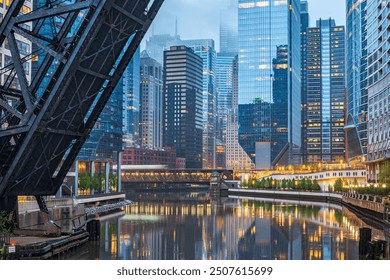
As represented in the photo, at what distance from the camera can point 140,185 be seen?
194 metres

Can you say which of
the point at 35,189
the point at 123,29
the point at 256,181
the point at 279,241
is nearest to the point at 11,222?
the point at 35,189

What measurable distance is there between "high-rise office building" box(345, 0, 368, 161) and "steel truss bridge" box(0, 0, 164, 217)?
101 metres

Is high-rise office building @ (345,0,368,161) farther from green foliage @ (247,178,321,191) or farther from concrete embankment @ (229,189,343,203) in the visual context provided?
concrete embankment @ (229,189,343,203)

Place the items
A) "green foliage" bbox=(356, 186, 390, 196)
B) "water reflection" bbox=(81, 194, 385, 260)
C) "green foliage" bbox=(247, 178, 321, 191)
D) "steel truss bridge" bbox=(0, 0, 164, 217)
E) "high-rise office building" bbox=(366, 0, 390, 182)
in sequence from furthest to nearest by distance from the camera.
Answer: "green foliage" bbox=(247, 178, 321, 191)
"high-rise office building" bbox=(366, 0, 390, 182)
"green foliage" bbox=(356, 186, 390, 196)
"water reflection" bbox=(81, 194, 385, 260)
"steel truss bridge" bbox=(0, 0, 164, 217)

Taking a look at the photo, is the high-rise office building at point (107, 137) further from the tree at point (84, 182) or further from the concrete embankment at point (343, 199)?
the concrete embankment at point (343, 199)

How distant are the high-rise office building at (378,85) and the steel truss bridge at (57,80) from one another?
213 feet

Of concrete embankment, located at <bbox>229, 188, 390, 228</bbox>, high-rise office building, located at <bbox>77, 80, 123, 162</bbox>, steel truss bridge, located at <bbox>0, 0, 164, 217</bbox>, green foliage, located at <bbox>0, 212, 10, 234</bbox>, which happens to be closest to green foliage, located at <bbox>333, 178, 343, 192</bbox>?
concrete embankment, located at <bbox>229, 188, 390, 228</bbox>

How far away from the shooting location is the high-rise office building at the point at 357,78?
437 feet

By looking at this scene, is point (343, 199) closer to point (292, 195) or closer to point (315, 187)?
point (315, 187)

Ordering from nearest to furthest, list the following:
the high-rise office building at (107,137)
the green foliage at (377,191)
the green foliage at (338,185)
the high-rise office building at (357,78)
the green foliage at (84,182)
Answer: the green foliage at (377,191), the green foliage at (84,182), the high-rise office building at (107,137), the green foliage at (338,185), the high-rise office building at (357,78)

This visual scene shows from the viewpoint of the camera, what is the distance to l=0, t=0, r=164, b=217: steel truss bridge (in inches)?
1195

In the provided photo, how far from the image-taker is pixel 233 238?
47094 mm

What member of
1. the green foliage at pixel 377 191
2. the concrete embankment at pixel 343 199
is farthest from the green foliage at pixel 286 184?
the green foliage at pixel 377 191

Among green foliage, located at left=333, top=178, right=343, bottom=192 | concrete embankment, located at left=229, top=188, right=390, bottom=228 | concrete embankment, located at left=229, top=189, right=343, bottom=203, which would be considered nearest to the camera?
concrete embankment, located at left=229, top=188, right=390, bottom=228
